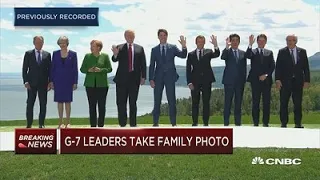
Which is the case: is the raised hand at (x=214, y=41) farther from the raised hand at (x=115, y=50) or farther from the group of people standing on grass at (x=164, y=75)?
the raised hand at (x=115, y=50)

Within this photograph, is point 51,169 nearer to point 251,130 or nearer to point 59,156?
point 59,156

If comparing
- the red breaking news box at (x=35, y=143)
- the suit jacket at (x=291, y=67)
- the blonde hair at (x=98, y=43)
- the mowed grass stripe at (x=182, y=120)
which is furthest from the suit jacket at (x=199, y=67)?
the red breaking news box at (x=35, y=143)

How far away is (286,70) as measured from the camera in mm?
15469

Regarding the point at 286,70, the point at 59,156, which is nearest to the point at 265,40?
the point at 286,70

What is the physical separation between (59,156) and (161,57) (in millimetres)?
3946

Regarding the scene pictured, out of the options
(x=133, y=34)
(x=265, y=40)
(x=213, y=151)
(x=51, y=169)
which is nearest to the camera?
(x=213, y=151)

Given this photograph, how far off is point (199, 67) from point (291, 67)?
2254 mm

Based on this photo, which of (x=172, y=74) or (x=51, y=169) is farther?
(x=172, y=74)

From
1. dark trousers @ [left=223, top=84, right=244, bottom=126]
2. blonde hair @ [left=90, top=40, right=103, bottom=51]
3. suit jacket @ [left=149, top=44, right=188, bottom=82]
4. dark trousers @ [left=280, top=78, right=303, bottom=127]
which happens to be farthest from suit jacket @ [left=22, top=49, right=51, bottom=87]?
dark trousers @ [left=280, top=78, right=303, bottom=127]

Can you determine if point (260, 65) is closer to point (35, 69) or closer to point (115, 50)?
point (115, 50)

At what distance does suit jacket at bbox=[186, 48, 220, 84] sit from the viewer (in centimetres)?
1539

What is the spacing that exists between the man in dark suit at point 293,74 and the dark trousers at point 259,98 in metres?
0.33

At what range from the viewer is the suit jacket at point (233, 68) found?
51.0 feet

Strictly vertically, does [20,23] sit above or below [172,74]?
above
